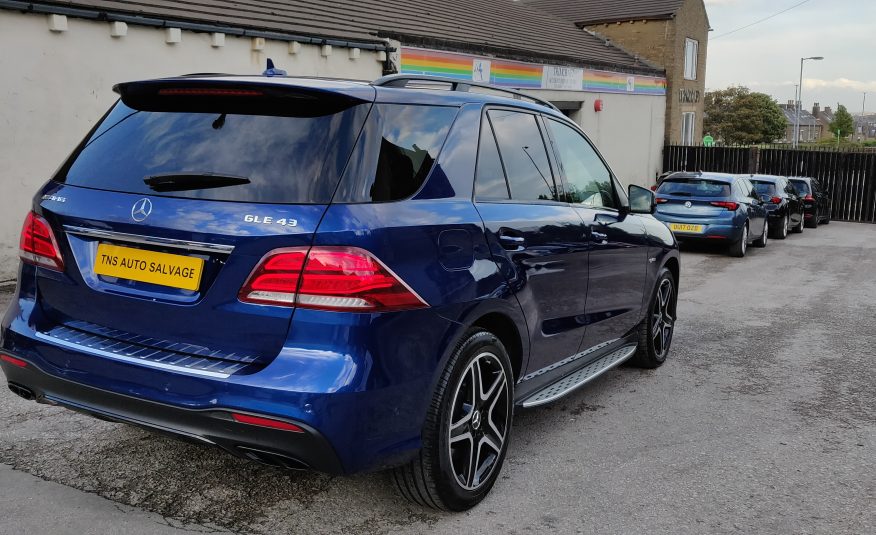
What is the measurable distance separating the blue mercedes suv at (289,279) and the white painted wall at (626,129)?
711 inches

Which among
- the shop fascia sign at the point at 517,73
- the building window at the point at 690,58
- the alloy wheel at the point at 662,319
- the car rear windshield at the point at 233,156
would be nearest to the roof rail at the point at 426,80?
the car rear windshield at the point at 233,156

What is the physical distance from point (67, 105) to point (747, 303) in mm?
8208

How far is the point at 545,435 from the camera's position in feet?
15.1

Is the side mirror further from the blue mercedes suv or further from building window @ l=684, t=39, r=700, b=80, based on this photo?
building window @ l=684, t=39, r=700, b=80

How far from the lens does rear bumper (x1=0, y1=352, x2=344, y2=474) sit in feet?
9.31

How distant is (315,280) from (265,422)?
0.52 metres

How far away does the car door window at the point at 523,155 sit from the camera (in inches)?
159

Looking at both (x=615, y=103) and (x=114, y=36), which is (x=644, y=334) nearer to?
(x=114, y=36)

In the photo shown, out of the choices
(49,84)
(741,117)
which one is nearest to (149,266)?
(49,84)

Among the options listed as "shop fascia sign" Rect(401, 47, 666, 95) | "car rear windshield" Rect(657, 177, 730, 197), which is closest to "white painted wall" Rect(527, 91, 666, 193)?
"shop fascia sign" Rect(401, 47, 666, 95)

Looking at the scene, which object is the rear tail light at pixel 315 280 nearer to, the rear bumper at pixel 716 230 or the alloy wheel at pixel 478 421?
the alloy wheel at pixel 478 421

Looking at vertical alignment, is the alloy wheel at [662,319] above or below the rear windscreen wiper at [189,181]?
below

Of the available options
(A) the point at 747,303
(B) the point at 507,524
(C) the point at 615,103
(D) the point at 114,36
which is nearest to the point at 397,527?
(B) the point at 507,524

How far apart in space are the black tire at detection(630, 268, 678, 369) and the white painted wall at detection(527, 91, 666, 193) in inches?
599
